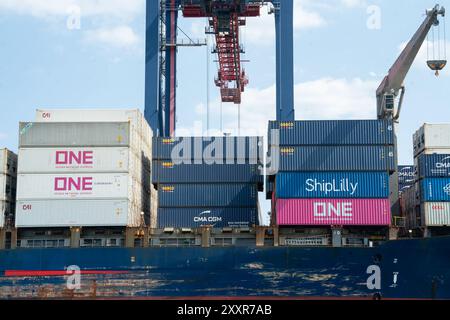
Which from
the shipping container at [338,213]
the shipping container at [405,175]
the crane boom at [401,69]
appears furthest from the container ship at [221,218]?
the shipping container at [405,175]

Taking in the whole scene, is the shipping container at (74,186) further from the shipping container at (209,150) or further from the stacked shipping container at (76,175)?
the shipping container at (209,150)

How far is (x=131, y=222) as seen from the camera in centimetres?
3928

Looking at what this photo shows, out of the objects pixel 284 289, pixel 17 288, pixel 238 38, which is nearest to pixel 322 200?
pixel 284 289

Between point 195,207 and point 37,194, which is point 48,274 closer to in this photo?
point 37,194

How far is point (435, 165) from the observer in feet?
126

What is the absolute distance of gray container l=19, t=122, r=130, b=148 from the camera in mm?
39406

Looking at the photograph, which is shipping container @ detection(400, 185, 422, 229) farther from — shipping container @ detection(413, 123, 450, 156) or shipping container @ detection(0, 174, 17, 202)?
shipping container @ detection(0, 174, 17, 202)

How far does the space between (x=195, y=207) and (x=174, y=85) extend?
1687cm

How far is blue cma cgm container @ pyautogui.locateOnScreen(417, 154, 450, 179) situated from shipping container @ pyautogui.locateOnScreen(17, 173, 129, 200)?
20.6 m

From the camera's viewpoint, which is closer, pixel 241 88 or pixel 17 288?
pixel 17 288

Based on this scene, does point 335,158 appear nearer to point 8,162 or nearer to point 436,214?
point 436,214

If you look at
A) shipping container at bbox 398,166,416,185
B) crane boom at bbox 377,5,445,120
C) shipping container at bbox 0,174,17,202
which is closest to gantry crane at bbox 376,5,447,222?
crane boom at bbox 377,5,445,120

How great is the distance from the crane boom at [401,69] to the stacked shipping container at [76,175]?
20.7m

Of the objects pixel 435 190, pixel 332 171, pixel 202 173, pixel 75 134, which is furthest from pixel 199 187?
pixel 435 190
